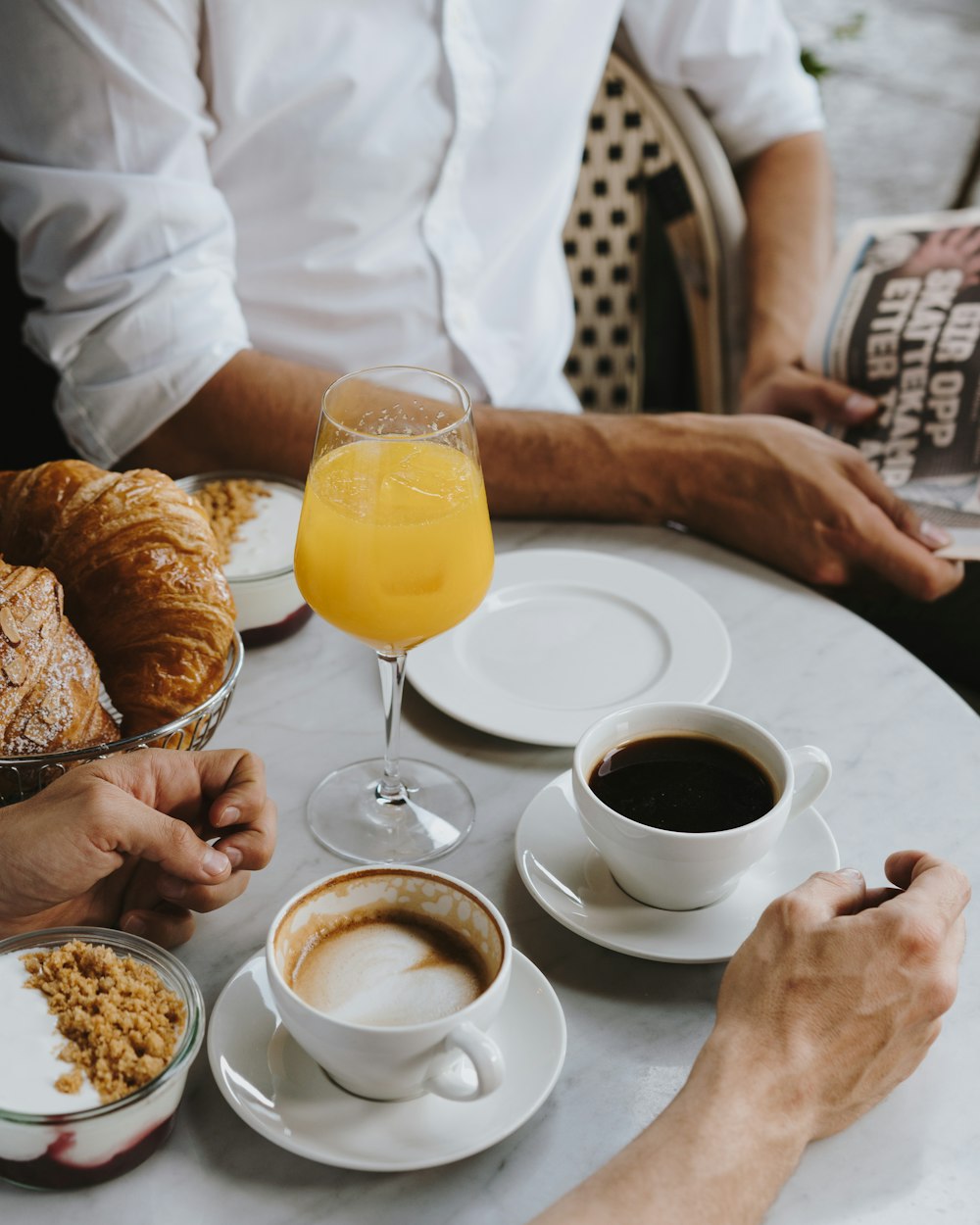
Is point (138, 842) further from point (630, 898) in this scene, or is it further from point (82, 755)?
point (630, 898)

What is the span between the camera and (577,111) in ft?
4.73

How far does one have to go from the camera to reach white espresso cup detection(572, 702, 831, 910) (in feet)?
2.21

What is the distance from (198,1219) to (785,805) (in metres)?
0.37

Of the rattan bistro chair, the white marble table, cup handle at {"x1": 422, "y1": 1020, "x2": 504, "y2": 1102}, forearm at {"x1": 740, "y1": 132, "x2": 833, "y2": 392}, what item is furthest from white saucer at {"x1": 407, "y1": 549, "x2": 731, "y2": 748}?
the rattan bistro chair

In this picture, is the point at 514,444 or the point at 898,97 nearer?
the point at 514,444

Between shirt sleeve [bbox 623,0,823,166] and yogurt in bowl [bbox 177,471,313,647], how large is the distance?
0.91 meters

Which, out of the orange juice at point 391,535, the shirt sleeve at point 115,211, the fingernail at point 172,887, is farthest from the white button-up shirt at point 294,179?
the fingernail at point 172,887

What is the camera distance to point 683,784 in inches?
28.9

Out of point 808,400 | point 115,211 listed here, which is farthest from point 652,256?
point 115,211

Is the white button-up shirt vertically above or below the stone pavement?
above

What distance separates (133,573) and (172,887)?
0.70 ft

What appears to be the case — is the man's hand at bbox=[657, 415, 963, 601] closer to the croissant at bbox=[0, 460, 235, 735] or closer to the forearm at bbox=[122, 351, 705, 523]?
the forearm at bbox=[122, 351, 705, 523]

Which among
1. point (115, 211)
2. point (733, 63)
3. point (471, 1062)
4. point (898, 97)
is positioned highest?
point (733, 63)

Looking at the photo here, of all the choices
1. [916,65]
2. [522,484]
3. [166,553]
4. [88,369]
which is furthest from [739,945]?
[916,65]
